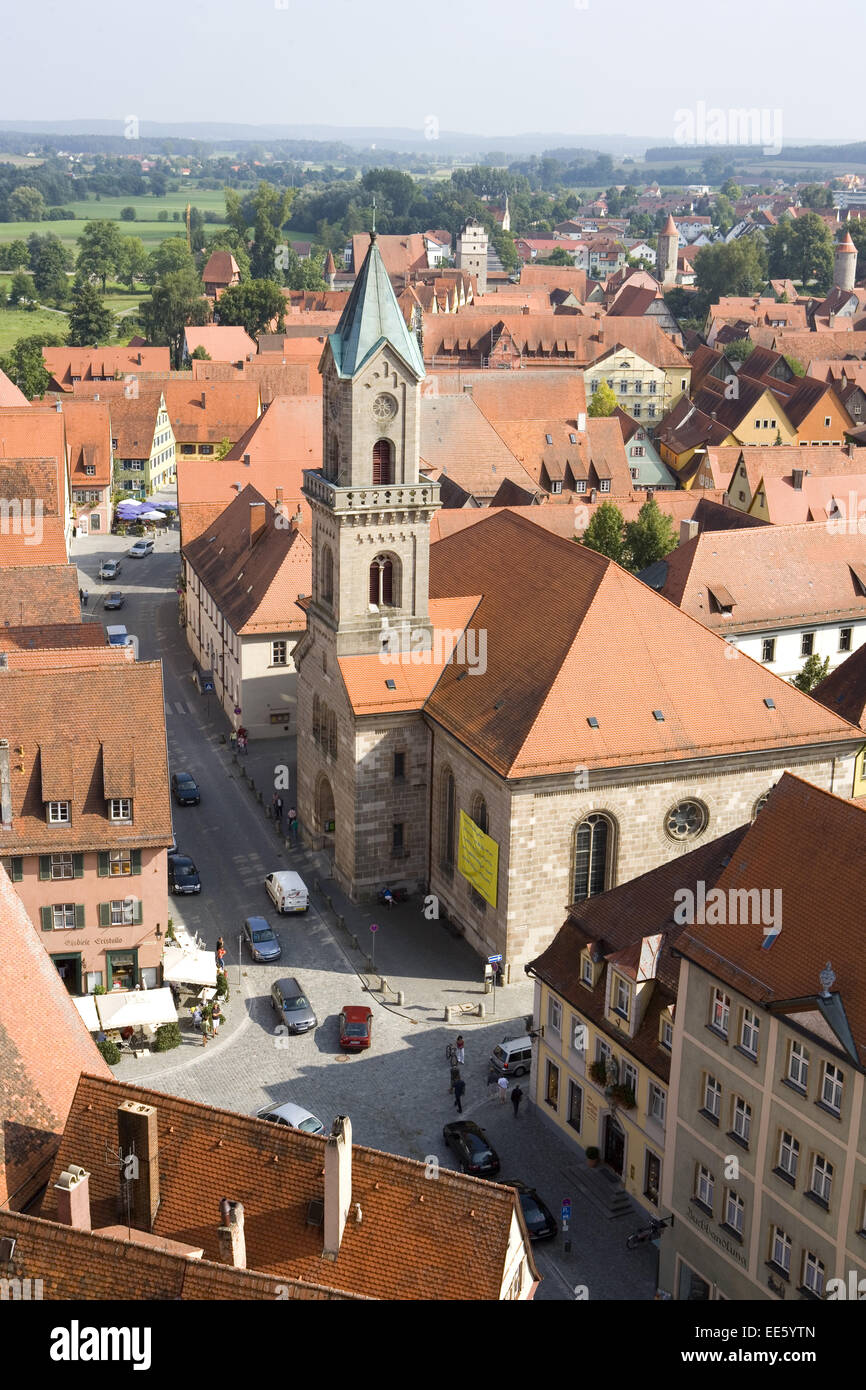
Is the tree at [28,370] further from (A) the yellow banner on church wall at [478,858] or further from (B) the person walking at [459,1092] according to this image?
(B) the person walking at [459,1092]

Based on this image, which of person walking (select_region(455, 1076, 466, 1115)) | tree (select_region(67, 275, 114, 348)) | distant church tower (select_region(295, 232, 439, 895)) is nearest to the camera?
person walking (select_region(455, 1076, 466, 1115))

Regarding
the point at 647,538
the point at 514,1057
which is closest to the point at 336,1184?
the point at 514,1057

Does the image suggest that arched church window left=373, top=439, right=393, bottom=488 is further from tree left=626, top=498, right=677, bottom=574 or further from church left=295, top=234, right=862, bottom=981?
tree left=626, top=498, right=677, bottom=574

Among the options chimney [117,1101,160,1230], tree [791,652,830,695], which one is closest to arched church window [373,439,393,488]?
tree [791,652,830,695]

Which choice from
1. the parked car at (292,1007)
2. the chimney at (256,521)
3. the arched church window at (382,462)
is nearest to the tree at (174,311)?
the chimney at (256,521)

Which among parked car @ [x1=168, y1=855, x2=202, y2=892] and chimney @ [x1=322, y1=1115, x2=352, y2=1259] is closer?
chimney @ [x1=322, y1=1115, x2=352, y2=1259]

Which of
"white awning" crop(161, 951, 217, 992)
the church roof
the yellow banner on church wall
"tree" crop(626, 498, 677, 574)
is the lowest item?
"white awning" crop(161, 951, 217, 992)
